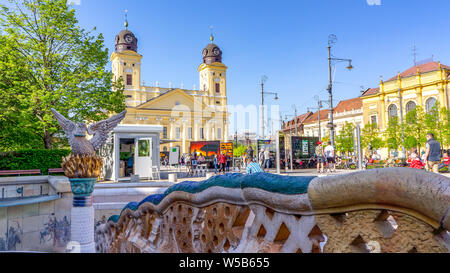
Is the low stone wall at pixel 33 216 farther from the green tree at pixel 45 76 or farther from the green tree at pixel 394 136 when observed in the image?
the green tree at pixel 394 136

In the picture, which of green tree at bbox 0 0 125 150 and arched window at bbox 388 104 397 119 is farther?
arched window at bbox 388 104 397 119

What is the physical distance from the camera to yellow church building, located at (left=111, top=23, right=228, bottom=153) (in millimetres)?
66812

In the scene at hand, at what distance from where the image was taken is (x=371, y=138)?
150ft

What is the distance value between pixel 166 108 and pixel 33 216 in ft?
199

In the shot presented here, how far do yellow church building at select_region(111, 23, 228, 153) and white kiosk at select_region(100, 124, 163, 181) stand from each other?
46.0m

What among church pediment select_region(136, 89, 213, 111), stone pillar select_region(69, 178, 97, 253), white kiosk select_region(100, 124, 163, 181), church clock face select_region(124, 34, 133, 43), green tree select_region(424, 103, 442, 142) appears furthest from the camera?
church clock face select_region(124, 34, 133, 43)

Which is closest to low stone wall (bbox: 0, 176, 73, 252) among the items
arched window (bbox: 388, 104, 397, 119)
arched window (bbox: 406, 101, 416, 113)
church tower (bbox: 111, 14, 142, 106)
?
arched window (bbox: 406, 101, 416, 113)

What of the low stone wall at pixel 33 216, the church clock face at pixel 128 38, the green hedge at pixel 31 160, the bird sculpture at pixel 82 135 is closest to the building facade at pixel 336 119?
the church clock face at pixel 128 38

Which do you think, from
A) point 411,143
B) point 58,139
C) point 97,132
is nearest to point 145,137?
point 58,139

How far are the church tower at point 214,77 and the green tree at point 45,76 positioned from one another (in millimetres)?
56726

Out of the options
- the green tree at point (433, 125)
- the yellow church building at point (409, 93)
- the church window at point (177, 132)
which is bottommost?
the green tree at point (433, 125)

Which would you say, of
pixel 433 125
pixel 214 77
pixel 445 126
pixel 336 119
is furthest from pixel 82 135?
pixel 214 77

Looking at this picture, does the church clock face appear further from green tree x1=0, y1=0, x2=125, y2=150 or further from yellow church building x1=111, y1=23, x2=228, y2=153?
green tree x1=0, y1=0, x2=125, y2=150

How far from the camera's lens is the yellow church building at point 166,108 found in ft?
219
